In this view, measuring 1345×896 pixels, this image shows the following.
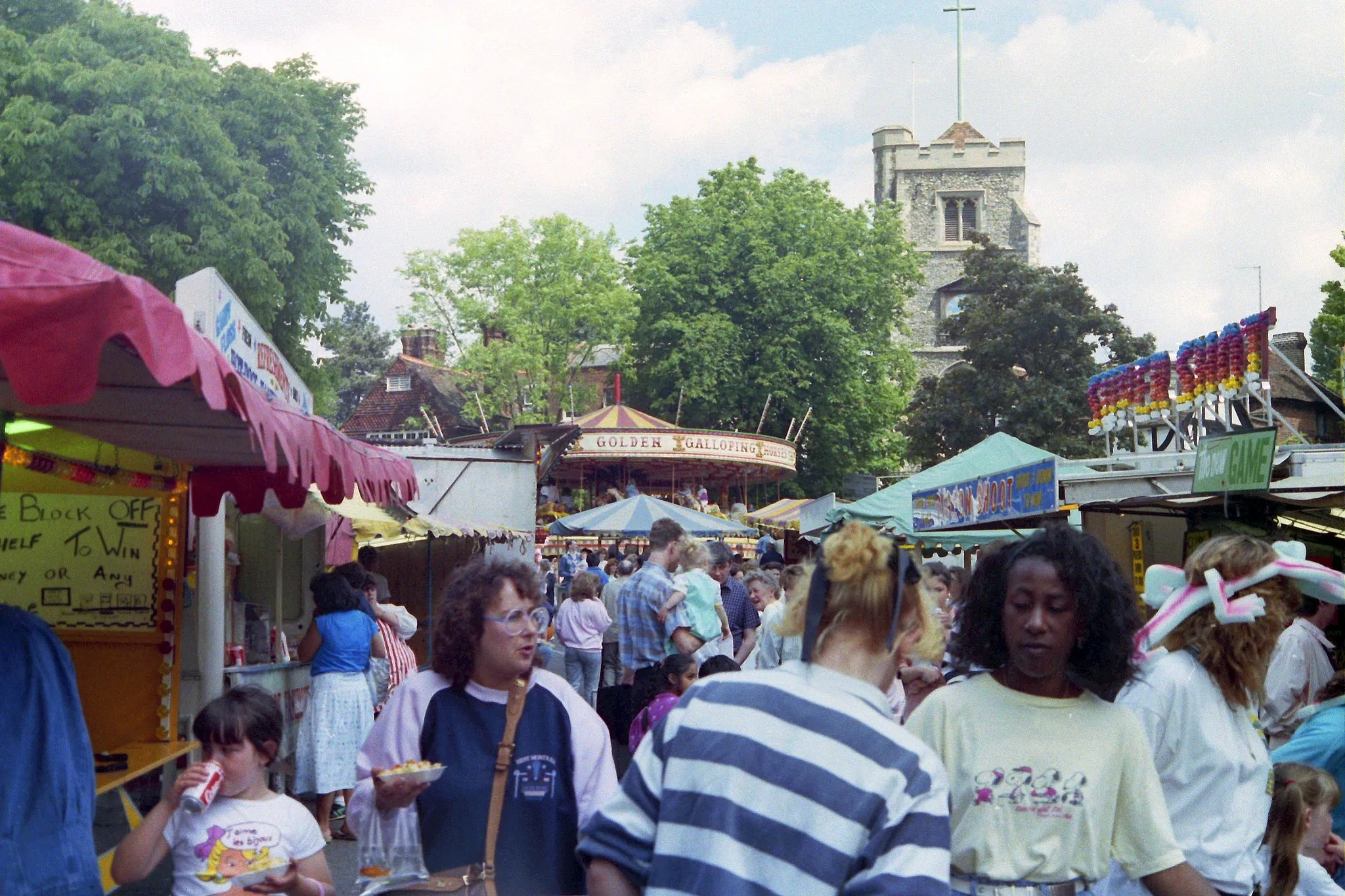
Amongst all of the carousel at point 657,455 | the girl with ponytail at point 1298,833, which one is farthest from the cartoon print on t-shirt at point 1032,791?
the carousel at point 657,455

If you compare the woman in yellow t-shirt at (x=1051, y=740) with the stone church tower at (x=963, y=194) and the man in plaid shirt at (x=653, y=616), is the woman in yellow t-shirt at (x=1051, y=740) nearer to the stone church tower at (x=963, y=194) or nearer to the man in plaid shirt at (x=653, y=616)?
the man in plaid shirt at (x=653, y=616)

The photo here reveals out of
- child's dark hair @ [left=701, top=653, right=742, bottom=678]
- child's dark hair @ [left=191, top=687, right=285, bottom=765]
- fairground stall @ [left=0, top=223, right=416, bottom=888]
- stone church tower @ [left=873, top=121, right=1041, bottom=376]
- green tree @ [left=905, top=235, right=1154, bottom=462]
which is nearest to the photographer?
child's dark hair @ [left=191, top=687, right=285, bottom=765]

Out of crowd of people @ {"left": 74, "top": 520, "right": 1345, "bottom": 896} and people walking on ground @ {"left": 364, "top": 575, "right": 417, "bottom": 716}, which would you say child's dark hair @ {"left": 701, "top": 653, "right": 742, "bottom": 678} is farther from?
people walking on ground @ {"left": 364, "top": 575, "right": 417, "bottom": 716}

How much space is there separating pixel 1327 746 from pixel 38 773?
3.91 m

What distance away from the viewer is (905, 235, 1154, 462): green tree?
4019 centimetres

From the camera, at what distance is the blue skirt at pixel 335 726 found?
359 inches

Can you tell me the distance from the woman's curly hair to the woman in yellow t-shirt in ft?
2.04

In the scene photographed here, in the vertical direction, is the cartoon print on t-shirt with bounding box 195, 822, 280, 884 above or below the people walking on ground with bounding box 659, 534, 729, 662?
below

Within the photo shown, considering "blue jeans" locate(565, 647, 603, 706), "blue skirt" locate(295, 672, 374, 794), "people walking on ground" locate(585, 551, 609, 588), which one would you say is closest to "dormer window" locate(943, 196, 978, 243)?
"people walking on ground" locate(585, 551, 609, 588)

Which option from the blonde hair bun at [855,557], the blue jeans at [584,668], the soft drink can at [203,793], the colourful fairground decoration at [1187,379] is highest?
the colourful fairground decoration at [1187,379]

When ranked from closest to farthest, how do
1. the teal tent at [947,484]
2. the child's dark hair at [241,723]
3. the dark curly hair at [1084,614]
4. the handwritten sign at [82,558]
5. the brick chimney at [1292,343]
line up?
1. the dark curly hair at [1084,614]
2. the child's dark hair at [241,723]
3. the handwritten sign at [82,558]
4. the teal tent at [947,484]
5. the brick chimney at [1292,343]

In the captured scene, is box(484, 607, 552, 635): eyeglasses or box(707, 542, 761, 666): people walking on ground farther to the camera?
box(707, 542, 761, 666): people walking on ground

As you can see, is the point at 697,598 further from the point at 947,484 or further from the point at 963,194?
the point at 963,194

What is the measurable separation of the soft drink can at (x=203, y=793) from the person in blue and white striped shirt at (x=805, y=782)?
181cm
